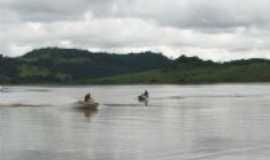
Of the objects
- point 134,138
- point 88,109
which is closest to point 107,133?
point 134,138

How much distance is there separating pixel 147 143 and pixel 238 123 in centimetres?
2364

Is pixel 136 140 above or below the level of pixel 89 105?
below

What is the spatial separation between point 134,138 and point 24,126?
1911 centimetres

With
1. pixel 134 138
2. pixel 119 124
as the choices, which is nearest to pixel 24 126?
pixel 119 124

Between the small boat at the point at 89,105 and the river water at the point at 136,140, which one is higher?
the small boat at the point at 89,105

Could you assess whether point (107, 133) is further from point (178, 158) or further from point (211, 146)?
point (178, 158)

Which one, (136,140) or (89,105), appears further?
(89,105)

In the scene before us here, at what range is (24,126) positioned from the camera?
227 feet

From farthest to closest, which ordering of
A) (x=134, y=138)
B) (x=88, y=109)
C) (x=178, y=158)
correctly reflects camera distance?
(x=88, y=109) < (x=134, y=138) < (x=178, y=158)

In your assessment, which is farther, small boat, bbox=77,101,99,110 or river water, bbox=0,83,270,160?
small boat, bbox=77,101,99,110

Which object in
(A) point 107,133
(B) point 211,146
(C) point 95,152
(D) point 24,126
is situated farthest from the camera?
(D) point 24,126

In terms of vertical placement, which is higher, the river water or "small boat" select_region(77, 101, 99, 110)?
"small boat" select_region(77, 101, 99, 110)

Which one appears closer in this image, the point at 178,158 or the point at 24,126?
the point at 178,158

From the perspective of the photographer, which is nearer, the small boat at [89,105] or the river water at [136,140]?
the river water at [136,140]
